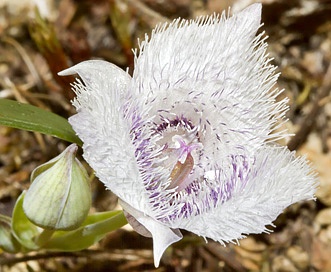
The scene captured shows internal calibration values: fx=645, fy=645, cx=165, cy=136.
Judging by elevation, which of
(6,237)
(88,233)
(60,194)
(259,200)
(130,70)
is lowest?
(6,237)

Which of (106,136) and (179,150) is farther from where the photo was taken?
(179,150)

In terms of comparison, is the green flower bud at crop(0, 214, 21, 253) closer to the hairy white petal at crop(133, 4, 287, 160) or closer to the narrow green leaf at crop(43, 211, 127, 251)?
the narrow green leaf at crop(43, 211, 127, 251)

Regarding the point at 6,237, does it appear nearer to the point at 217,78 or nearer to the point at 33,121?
the point at 33,121

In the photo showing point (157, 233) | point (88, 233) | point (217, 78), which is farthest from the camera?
point (88, 233)

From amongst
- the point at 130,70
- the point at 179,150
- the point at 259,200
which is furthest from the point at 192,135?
the point at 130,70

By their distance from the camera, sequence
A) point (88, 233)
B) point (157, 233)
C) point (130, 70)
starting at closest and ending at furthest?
point (157, 233) < point (88, 233) < point (130, 70)

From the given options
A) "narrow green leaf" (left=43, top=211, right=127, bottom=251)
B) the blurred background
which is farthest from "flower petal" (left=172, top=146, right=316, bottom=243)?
the blurred background
